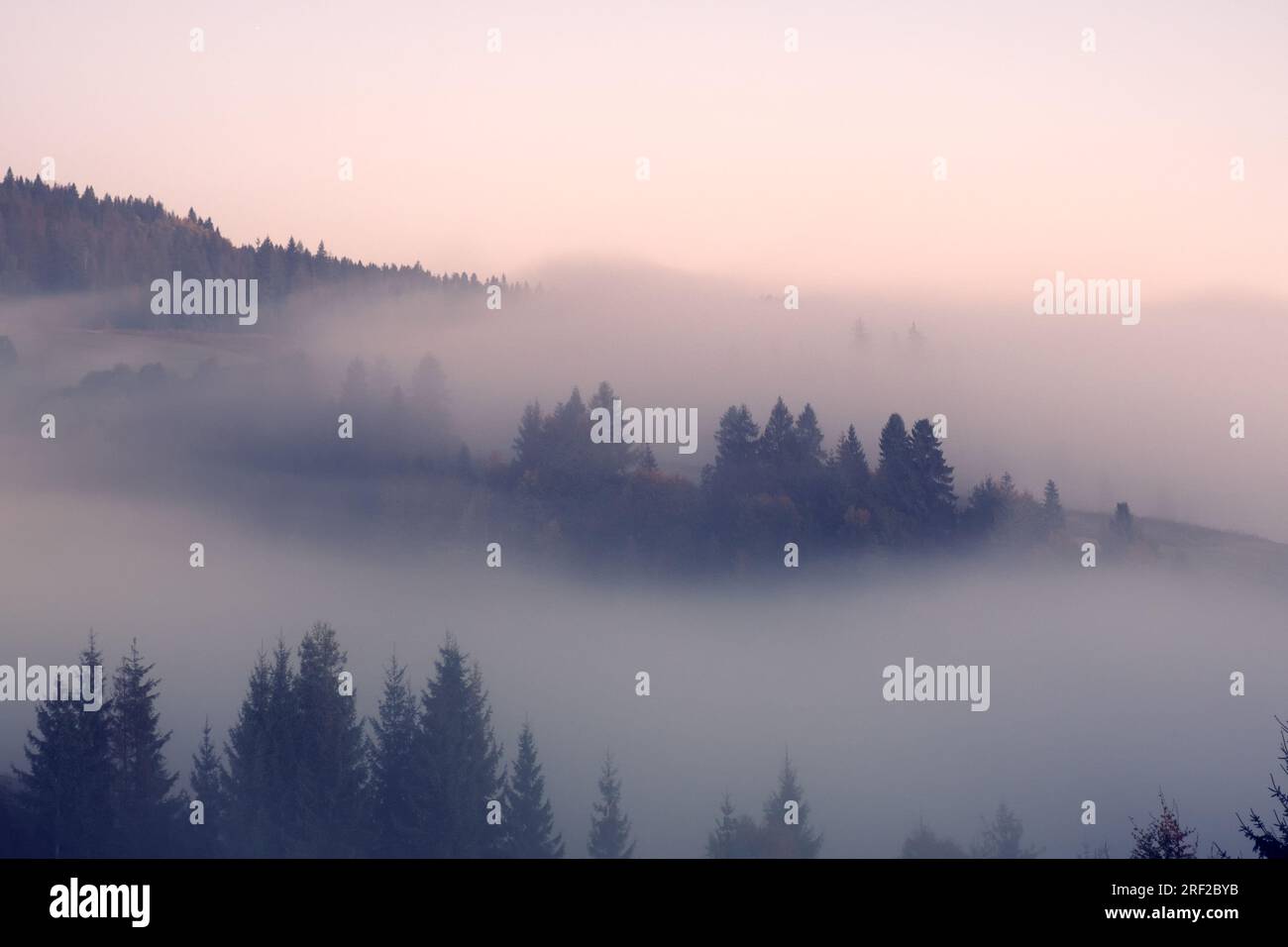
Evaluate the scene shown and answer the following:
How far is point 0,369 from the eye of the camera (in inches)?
7357

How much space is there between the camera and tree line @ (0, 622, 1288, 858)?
237ft

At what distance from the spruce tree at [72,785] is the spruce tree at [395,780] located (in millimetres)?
15496

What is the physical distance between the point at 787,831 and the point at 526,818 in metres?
17.4

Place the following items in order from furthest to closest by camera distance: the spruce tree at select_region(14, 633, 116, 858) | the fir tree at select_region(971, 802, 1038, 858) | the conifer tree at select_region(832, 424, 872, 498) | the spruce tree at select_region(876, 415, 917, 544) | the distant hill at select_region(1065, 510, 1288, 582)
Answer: the distant hill at select_region(1065, 510, 1288, 582)
the conifer tree at select_region(832, 424, 872, 498)
the spruce tree at select_region(876, 415, 917, 544)
the fir tree at select_region(971, 802, 1038, 858)
the spruce tree at select_region(14, 633, 116, 858)

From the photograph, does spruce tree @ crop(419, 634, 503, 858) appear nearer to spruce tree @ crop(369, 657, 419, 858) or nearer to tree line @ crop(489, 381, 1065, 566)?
spruce tree @ crop(369, 657, 419, 858)

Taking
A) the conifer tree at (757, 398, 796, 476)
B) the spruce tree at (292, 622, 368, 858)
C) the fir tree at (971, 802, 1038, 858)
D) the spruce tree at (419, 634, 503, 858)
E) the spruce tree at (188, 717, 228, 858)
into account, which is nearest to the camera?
the spruce tree at (188, 717, 228, 858)

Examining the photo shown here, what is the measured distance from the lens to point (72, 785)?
7288 cm

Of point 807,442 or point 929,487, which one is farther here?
point 807,442

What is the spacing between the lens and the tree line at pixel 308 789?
72.4 m

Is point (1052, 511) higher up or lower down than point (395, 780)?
higher up

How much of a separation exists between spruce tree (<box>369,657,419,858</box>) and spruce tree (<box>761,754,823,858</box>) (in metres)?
22.1

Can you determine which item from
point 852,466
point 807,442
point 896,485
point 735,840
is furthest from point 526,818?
point 896,485

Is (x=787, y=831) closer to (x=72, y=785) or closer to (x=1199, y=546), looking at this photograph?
(x=72, y=785)

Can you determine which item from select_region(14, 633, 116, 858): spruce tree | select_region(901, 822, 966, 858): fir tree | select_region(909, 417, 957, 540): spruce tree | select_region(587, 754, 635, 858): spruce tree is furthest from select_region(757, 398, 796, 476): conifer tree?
select_region(14, 633, 116, 858): spruce tree
